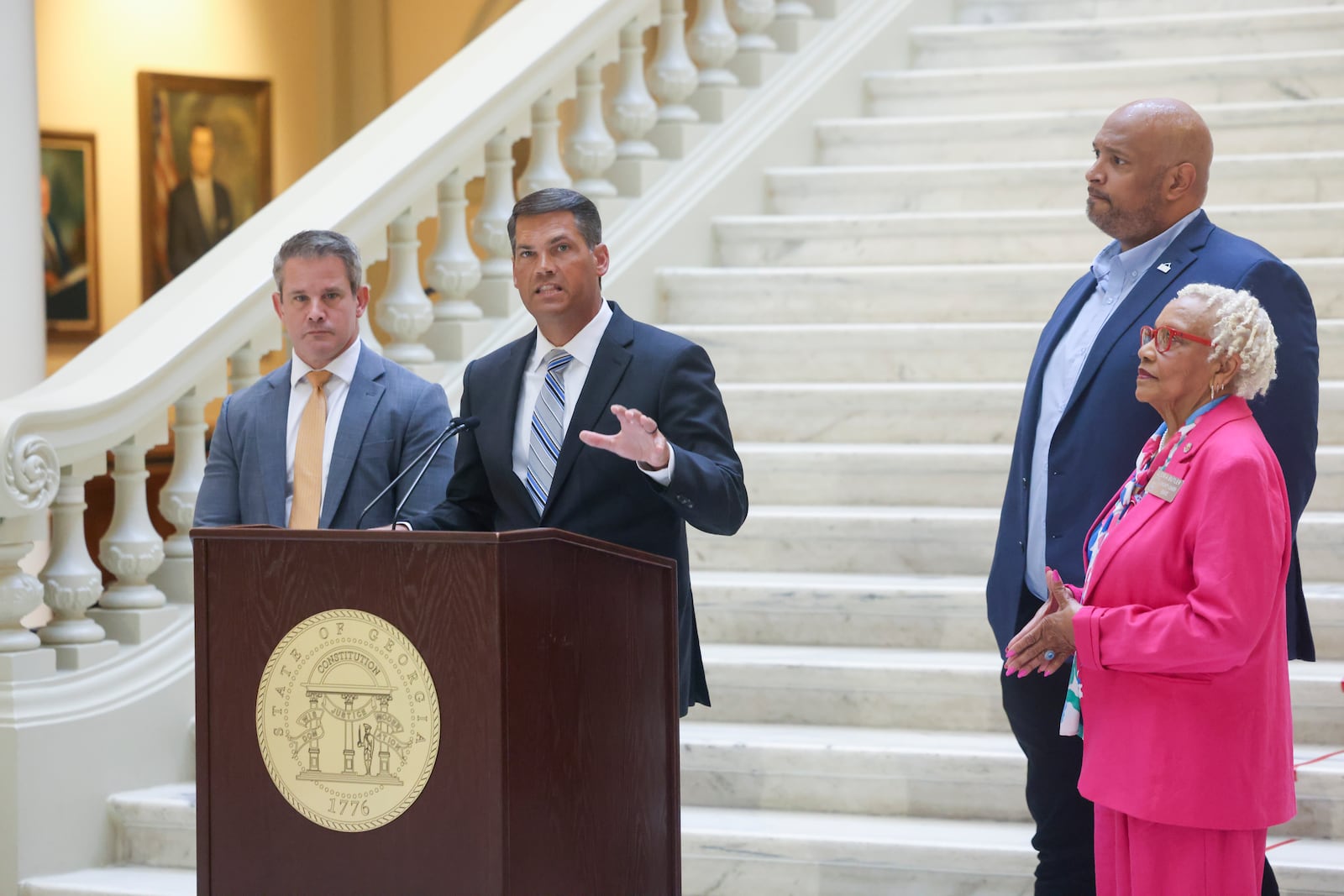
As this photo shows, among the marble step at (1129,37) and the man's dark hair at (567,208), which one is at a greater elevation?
the marble step at (1129,37)

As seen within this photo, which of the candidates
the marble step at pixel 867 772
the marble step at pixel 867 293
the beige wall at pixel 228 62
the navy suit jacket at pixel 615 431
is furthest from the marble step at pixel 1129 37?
the navy suit jacket at pixel 615 431

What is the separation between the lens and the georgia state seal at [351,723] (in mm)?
2076

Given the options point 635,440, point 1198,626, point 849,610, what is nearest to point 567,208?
point 635,440

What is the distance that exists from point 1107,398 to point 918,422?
204 cm

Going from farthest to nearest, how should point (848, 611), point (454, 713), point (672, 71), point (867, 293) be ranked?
point (672, 71) → point (867, 293) → point (848, 611) → point (454, 713)

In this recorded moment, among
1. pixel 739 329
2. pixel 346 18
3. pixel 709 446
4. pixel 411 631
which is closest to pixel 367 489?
pixel 709 446

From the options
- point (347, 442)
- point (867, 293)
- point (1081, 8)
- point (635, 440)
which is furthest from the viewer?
point (1081, 8)

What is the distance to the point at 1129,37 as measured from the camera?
616cm

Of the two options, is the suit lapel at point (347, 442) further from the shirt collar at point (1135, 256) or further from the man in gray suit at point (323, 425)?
the shirt collar at point (1135, 256)

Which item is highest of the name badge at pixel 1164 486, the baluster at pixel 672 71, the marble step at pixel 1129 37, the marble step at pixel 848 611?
the marble step at pixel 1129 37

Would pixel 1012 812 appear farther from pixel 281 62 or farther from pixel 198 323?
pixel 281 62

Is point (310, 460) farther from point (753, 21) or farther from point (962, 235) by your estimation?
point (753, 21)

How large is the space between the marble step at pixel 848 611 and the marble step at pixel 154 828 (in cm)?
134

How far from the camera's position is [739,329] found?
5160 mm
